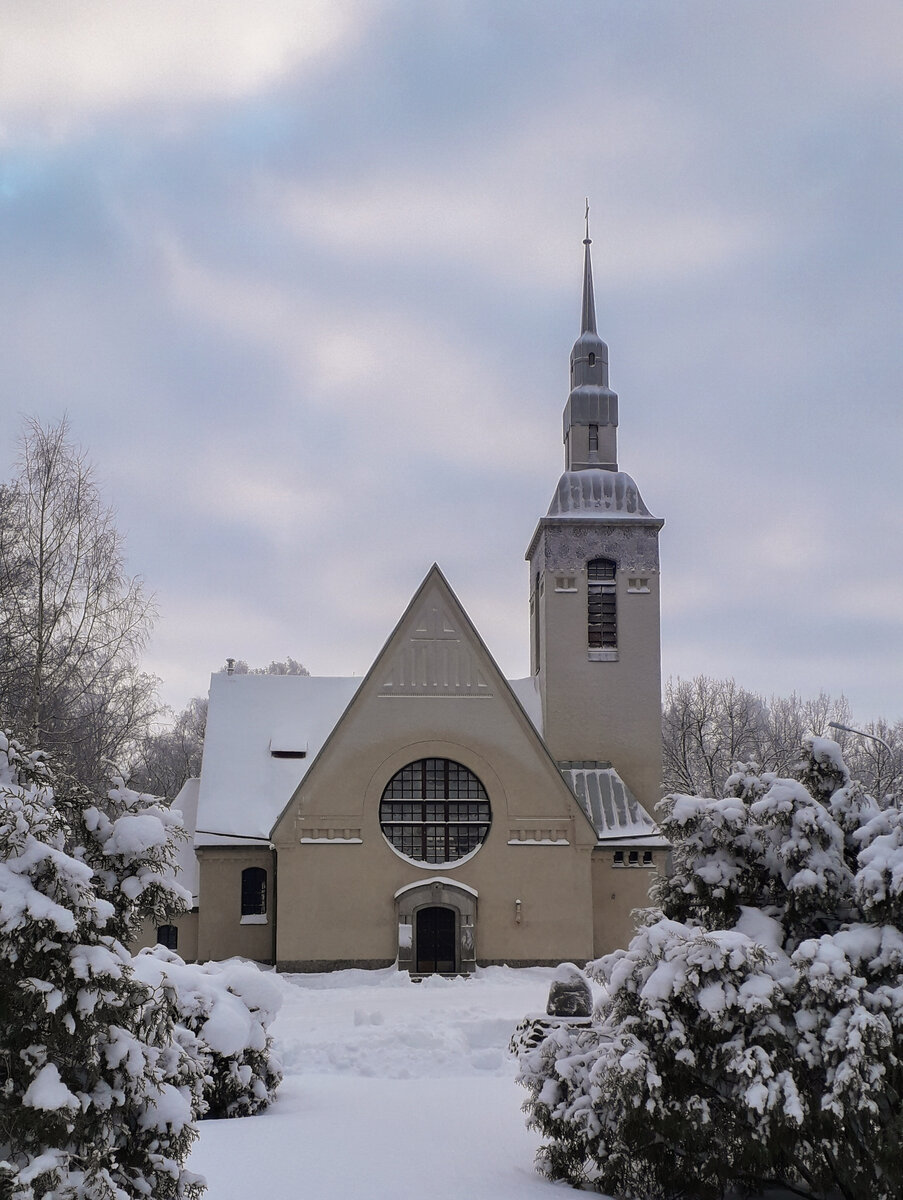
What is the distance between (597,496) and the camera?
33219 mm

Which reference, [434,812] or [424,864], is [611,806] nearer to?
[434,812]

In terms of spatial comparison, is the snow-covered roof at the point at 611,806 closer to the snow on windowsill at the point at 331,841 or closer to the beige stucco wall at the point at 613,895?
the beige stucco wall at the point at 613,895

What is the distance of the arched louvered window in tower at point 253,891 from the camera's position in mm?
29844

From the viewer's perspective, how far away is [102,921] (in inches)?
273

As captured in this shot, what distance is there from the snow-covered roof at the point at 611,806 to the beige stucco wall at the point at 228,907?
8526 millimetres

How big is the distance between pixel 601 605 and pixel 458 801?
7670 millimetres

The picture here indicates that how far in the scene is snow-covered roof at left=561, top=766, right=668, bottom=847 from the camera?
29875mm

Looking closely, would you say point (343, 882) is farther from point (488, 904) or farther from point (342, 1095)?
point (342, 1095)

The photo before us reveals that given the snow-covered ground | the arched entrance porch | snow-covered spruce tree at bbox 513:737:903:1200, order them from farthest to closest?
1. the arched entrance porch
2. the snow-covered ground
3. snow-covered spruce tree at bbox 513:737:903:1200

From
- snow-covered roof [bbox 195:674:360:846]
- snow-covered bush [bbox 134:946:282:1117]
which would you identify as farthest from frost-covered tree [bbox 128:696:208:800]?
snow-covered bush [bbox 134:946:282:1117]

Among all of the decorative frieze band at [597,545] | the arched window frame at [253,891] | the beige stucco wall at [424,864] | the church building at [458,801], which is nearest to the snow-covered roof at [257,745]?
the church building at [458,801]

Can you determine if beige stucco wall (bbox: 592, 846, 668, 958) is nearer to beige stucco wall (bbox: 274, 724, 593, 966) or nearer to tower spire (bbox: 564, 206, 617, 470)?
beige stucco wall (bbox: 274, 724, 593, 966)

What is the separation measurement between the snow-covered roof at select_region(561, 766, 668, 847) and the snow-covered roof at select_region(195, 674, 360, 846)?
7.21m

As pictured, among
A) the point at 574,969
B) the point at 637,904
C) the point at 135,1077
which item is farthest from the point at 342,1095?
the point at 637,904
